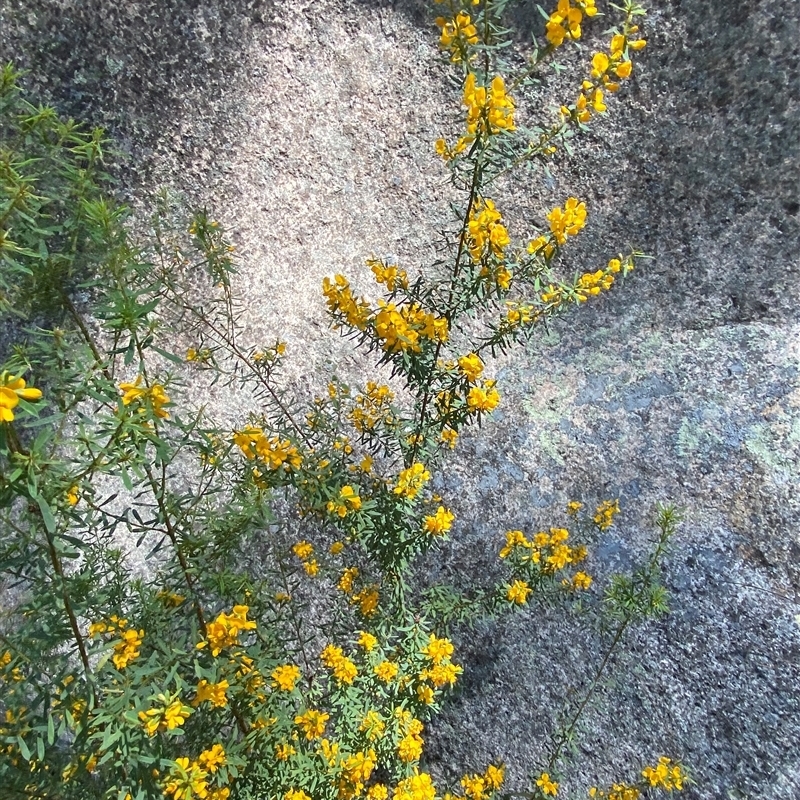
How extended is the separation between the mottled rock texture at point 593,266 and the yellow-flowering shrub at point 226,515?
0.84 ft

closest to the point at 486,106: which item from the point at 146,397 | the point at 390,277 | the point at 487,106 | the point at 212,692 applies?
the point at 487,106

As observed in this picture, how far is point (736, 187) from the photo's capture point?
91.6 inches

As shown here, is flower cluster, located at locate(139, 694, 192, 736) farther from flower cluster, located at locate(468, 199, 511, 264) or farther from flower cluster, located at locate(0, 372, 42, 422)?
flower cluster, located at locate(468, 199, 511, 264)

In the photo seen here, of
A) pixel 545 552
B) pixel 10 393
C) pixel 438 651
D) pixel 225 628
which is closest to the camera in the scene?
pixel 10 393

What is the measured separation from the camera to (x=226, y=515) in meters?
1.60

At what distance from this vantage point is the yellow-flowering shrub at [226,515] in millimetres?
1208

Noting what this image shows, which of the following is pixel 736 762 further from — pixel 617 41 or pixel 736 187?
pixel 617 41

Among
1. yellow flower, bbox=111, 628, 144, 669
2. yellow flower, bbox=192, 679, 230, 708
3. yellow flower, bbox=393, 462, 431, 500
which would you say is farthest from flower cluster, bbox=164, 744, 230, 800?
yellow flower, bbox=393, 462, 431, 500

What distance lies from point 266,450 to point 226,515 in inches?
8.7

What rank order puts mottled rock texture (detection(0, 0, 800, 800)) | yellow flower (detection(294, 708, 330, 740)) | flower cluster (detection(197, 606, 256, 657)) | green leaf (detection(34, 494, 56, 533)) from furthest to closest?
mottled rock texture (detection(0, 0, 800, 800)) → yellow flower (detection(294, 708, 330, 740)) → flower cluster (detection(197, 606, 256, 657)) → green leaf (detection(34, 494, 56, 533))

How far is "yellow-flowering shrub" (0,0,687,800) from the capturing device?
3.96 feet

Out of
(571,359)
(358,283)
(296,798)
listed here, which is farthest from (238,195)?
(296,798)

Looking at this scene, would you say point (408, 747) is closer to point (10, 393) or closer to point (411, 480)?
point (411, 480)

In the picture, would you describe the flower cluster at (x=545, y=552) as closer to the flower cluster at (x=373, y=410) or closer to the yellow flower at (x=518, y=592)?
the yellow flower at (x=518, y=592)
